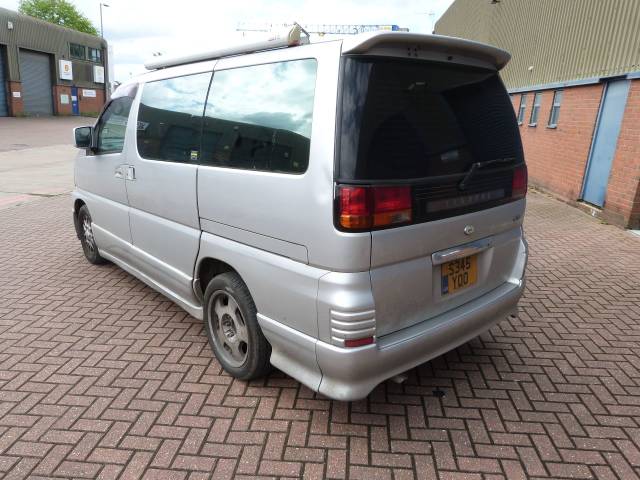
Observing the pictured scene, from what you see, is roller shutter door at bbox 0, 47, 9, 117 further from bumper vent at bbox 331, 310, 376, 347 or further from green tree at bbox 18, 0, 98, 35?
bumper vent at bbox 331, 310, 376, 347

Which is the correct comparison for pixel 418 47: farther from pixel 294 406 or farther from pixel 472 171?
pixel 294 406

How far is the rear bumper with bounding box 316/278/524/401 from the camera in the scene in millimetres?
2287

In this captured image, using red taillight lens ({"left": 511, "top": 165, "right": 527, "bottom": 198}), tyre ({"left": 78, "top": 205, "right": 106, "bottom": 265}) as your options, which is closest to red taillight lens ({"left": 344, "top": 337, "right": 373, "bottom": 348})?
red taillight lens ({"left": 511, "top": 165, "right": 527, "bottom": 198})

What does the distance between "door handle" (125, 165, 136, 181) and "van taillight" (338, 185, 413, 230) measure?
89.3 inches

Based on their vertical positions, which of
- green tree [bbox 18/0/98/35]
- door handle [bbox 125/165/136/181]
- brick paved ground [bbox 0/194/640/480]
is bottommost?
brick paved ground [bbox 0/194/640/480]

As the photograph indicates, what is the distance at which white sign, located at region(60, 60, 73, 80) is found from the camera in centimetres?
3953

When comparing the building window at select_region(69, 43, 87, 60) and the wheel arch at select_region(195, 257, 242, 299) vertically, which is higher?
the building window at select_region(69, 43, 87, 60)

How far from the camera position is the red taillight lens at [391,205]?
7.32ft

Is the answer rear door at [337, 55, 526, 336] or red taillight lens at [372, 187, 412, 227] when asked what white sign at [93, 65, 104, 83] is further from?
red taillight lens at [372, 187, 412, 227]

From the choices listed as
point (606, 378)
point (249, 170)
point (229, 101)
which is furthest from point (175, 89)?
point (606, 378)

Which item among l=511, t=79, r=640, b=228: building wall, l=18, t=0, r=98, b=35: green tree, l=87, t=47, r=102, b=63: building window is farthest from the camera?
l=18, t=0, r=98, b=35: green tree

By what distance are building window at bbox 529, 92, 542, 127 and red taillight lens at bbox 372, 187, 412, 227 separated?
437 inches

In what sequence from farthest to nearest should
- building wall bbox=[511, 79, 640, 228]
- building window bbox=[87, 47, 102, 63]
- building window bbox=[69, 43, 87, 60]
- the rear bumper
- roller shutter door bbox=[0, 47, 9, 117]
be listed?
building window bbox=[87, 47, 102, 63] < building window bbox=[69, 43, 87, 60] < roller shutter door bbox=[0, 47, 9, 117] < building wall bbox=[511, 79, 640, 228] < the rear bumper

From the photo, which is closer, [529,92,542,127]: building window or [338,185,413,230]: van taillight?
[338,185,413,230]: van taillight
